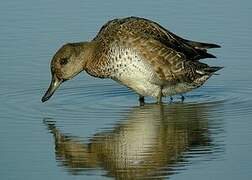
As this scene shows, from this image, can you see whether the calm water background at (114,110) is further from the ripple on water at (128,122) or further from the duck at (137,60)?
the duck at (137,60)

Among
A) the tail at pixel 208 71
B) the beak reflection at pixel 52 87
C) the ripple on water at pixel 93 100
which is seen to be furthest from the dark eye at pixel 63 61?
the tail at pixel 208 71

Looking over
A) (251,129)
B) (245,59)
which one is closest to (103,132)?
(251,129)

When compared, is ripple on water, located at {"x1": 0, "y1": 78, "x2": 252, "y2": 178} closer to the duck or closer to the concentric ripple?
the concentric ripple

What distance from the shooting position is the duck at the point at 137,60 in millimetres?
13086

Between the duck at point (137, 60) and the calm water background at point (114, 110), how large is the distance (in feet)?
0.80

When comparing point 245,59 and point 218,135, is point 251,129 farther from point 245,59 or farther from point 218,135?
point 245,59

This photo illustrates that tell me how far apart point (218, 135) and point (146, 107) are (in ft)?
5.87

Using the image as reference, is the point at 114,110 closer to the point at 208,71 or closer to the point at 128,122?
the point at 128,122

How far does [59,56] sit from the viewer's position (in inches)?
512

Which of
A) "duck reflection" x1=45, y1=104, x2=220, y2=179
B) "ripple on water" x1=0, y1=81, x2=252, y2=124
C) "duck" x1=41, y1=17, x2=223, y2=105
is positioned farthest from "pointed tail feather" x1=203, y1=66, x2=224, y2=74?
"duck reflection" x1=45, y1=104, x2=220, y2=179

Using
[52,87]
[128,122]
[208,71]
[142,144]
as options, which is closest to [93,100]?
[52,87]

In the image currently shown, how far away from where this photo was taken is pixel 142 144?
36.9 feet

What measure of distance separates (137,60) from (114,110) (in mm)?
682

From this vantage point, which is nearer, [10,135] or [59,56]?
[10,135]
